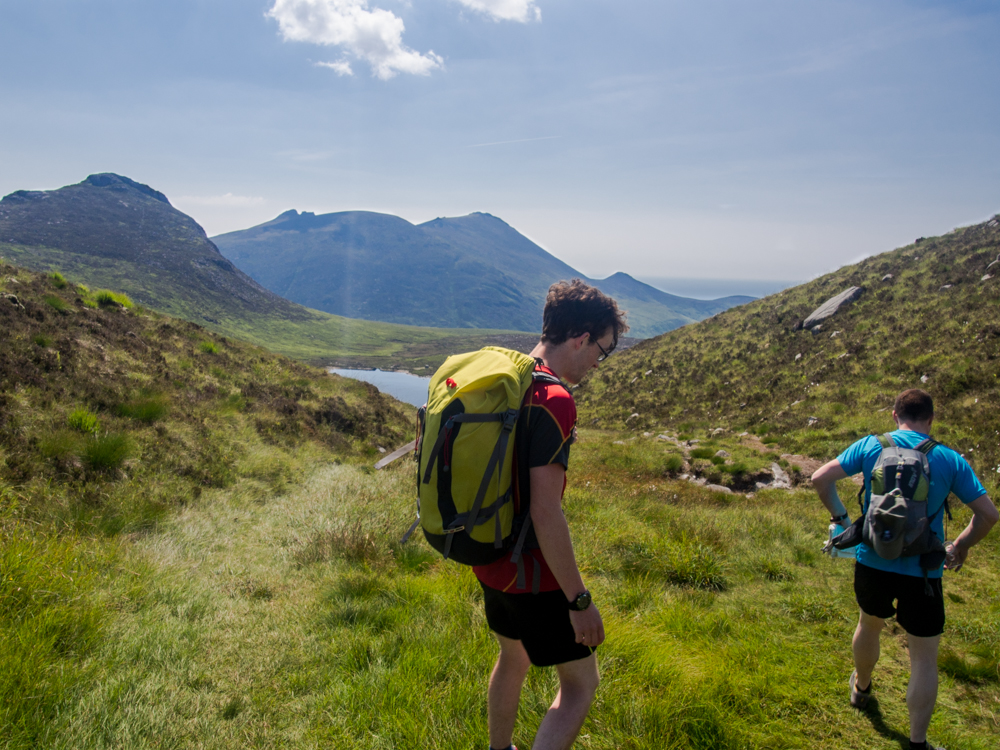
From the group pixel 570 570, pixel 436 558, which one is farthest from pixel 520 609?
pixel 436 558

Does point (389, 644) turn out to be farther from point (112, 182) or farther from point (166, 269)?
point (112, 182)

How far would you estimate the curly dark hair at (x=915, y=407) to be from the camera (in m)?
3.07

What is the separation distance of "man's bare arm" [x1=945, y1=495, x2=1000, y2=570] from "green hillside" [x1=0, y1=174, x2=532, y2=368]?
11634 centimetres

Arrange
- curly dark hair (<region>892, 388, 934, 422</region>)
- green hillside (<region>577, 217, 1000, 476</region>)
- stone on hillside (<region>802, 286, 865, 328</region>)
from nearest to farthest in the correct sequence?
curly dark hair (<region>892, 388, 934, 422</region>) → green hillside (<region>577, 217, 1000, 476</region>) → stone on hillside (<region>802, 286, 865, 328</region>)

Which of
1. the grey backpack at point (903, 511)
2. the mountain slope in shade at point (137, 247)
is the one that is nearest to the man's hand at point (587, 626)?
the grey backpack at point (903, 511)

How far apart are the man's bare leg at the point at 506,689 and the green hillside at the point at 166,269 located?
115m

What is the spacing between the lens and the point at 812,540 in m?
6.43

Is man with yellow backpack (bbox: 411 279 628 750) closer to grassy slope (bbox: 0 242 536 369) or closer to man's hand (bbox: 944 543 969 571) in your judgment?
man's hand (bbox: 944 543 969 571)

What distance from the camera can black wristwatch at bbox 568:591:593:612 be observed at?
198cm

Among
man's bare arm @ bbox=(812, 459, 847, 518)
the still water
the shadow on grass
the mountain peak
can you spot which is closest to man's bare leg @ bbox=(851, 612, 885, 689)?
the shadow on grass

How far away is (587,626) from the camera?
6.55ft

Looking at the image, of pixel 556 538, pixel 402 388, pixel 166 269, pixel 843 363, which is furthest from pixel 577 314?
pixel 166 269

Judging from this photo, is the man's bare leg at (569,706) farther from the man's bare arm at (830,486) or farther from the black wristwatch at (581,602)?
the man's bare arm at (830,486)

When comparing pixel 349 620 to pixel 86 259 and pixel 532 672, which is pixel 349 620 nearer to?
pixel 532 672
